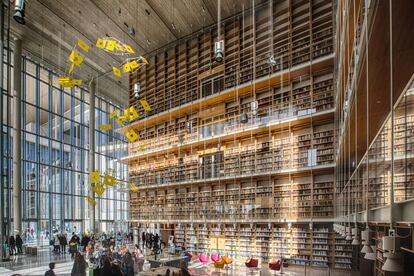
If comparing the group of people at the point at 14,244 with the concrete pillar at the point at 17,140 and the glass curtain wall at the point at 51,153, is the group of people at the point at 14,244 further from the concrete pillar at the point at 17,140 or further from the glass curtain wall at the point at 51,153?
the concrete pillar at the point at 17,140

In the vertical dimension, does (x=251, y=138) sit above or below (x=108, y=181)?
above

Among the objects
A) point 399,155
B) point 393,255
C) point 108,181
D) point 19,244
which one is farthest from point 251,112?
point 393,255

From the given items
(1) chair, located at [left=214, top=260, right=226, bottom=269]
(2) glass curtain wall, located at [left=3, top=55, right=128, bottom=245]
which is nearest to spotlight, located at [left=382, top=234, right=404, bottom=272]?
(1) chair, located at [left=214, top=260, right=226, bottom=269]

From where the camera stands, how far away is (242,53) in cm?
1371

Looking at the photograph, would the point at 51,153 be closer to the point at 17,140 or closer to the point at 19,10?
the point at 17,140

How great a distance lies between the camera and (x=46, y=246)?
55.8ft

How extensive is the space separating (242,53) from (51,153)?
1054cm

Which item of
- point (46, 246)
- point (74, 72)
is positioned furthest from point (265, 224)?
point (74, 72)

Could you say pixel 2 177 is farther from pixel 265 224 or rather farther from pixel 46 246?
pixel 265 224

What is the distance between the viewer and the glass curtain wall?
15.8 m

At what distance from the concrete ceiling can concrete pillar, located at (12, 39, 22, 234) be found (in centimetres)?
109

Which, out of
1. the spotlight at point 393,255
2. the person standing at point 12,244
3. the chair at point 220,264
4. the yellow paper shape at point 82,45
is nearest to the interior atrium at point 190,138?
the yellow paper shape at point 82,45

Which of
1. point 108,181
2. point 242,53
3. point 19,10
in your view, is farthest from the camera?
point 242,53

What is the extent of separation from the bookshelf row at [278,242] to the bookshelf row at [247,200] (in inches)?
19.4
